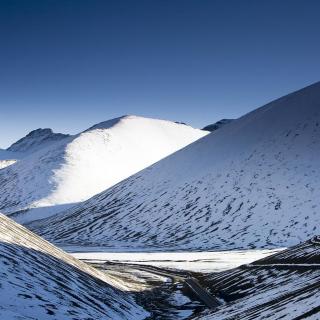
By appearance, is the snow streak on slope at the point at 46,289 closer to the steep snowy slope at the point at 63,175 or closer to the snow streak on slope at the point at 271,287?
the snow streak on slope at the point at 271,287

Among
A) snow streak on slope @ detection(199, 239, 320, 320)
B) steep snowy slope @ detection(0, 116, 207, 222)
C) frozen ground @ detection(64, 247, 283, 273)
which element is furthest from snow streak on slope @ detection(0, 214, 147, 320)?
steep snowy slope @ detection(0, 116, 207, 222)

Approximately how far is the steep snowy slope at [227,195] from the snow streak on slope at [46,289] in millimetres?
50886

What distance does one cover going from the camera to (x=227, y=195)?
312 feet

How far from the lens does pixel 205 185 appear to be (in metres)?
103

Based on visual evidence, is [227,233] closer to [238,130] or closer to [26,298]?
[238,130]

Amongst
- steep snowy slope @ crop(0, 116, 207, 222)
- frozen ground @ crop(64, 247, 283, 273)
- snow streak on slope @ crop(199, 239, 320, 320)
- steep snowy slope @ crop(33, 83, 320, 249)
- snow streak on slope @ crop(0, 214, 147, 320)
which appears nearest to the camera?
snow streak on slope @ crop(199, 239, 320, 320)

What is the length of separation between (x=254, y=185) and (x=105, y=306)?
7844cm

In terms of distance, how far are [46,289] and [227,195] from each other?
80.6 metres

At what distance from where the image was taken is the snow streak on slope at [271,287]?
11133mm

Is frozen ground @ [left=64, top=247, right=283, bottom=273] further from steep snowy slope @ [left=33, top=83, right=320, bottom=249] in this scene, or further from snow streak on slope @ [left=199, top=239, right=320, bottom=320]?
steep snowy slope @ [left=33, top=83, right=320, bottom=249]

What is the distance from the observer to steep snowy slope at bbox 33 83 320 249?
78.4 meters

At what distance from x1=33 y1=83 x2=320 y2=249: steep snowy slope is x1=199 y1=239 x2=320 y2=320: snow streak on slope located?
43.9 meters

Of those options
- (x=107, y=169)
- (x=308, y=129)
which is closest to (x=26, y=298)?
(x=308, y=129)

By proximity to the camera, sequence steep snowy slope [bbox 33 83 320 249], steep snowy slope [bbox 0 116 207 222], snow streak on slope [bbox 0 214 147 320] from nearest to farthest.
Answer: snow streak on slope [bbox 0 214 147 320] < steep snowy slope [bbox 33 83 320 249] < steep snowy slope [bbox 0 116 207 222]
